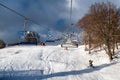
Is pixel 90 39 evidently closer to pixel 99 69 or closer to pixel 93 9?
pixel 93 9

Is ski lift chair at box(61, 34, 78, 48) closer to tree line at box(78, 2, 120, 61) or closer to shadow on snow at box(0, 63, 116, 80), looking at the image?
tree line at box(78, 2, 120, 61)

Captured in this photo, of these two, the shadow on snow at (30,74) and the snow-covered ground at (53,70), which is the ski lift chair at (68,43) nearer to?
the snow-covered ground at (53,70)

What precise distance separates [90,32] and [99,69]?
11704 millimetres

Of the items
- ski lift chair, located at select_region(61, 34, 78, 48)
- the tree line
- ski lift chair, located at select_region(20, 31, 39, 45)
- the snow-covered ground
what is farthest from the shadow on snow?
ski lift chair, located at select_region(20, 31, 39, 45)

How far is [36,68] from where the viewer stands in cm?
3047

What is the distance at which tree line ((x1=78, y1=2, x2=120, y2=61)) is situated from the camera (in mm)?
39281

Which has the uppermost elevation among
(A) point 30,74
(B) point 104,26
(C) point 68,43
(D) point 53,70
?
(B) point 104,26

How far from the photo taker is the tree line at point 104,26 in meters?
39.3

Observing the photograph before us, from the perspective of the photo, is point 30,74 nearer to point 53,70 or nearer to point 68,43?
point 53,70

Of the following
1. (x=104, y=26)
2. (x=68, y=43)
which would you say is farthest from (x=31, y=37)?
(x=104, y=26)

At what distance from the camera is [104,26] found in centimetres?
3969

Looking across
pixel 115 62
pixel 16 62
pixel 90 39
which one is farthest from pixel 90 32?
pixel 16 62

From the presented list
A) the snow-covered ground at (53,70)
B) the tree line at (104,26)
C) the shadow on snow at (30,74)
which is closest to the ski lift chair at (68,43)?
the tree line at (104,26)

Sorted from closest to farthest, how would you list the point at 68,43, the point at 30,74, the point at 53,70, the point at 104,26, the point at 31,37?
the point at 30,74 → the point at 53,70 → the point at 104,26 → the point at 68,43 → the point at 31,37
